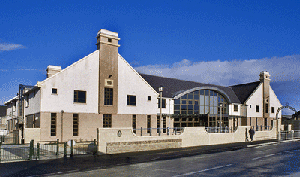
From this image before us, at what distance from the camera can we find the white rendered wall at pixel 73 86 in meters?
30.8

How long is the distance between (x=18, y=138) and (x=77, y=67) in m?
9.64

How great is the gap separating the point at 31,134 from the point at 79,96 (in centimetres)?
651

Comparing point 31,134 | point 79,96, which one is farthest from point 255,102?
point 31,134

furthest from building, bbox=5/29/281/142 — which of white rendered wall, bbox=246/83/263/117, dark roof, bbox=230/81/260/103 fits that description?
dark roof, bbox=230/81/260/103

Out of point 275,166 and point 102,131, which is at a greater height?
point 102,131

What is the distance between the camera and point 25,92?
35562mm

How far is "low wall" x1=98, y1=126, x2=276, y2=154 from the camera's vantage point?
2278cm

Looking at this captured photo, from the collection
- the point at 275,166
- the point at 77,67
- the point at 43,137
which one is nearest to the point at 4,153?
the point at 43,137

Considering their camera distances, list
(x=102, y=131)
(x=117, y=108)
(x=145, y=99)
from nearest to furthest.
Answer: (x=102, y=131)
(x=117, y=108)
(x=145, y=99)

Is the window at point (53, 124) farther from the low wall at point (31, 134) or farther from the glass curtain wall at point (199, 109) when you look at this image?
the glass curtain wall at point (199, 109)

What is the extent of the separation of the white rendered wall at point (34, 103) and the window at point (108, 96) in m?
7.56

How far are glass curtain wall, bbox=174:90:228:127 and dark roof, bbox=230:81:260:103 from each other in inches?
318

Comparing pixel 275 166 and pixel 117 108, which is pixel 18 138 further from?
pixel 275 166

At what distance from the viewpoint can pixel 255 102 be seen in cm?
5672
